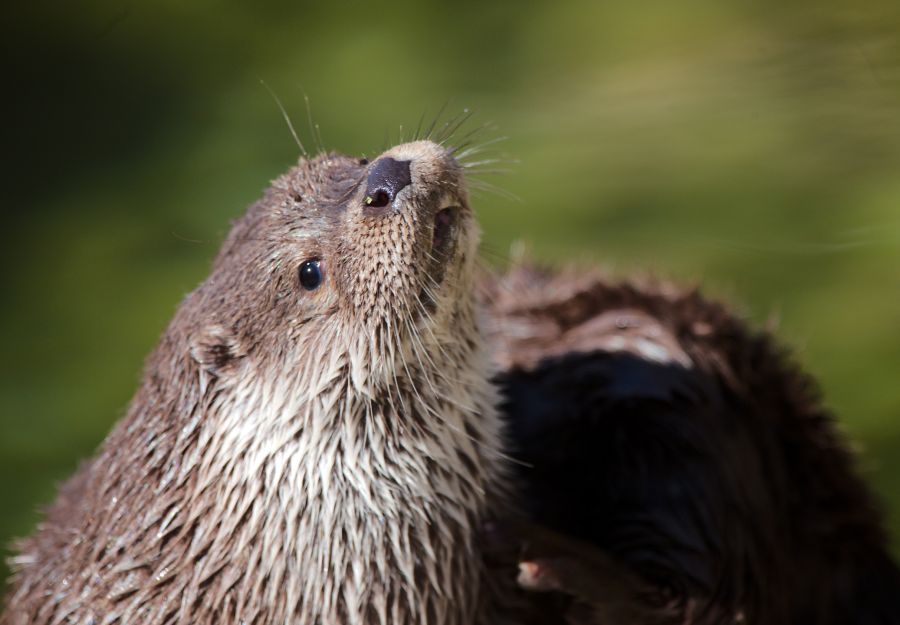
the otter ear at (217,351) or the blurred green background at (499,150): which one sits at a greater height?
the blurred green background at (499,150)

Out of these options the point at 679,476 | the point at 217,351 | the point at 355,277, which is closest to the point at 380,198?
the point at 355,277

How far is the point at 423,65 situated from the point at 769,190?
1.56 m

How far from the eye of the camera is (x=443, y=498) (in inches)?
83.1

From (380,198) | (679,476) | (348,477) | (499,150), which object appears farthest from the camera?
(499,150)

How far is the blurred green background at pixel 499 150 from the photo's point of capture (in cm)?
393

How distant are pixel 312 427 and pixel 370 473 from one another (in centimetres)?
12

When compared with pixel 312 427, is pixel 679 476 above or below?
above

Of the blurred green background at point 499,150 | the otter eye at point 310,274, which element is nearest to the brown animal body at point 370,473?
the otter eye at point 310,274

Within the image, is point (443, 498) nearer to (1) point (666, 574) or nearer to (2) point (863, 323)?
(1) point (666, 574)

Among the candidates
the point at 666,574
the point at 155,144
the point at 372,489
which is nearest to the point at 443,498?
the point at 372,489

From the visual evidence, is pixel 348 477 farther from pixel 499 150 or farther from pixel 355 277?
pixel 499 150

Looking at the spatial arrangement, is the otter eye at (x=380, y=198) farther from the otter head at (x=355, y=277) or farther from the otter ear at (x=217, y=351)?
the otter ear at (x=217, y=351)

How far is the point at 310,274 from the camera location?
1.97m

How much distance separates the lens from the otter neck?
78.4 inches
